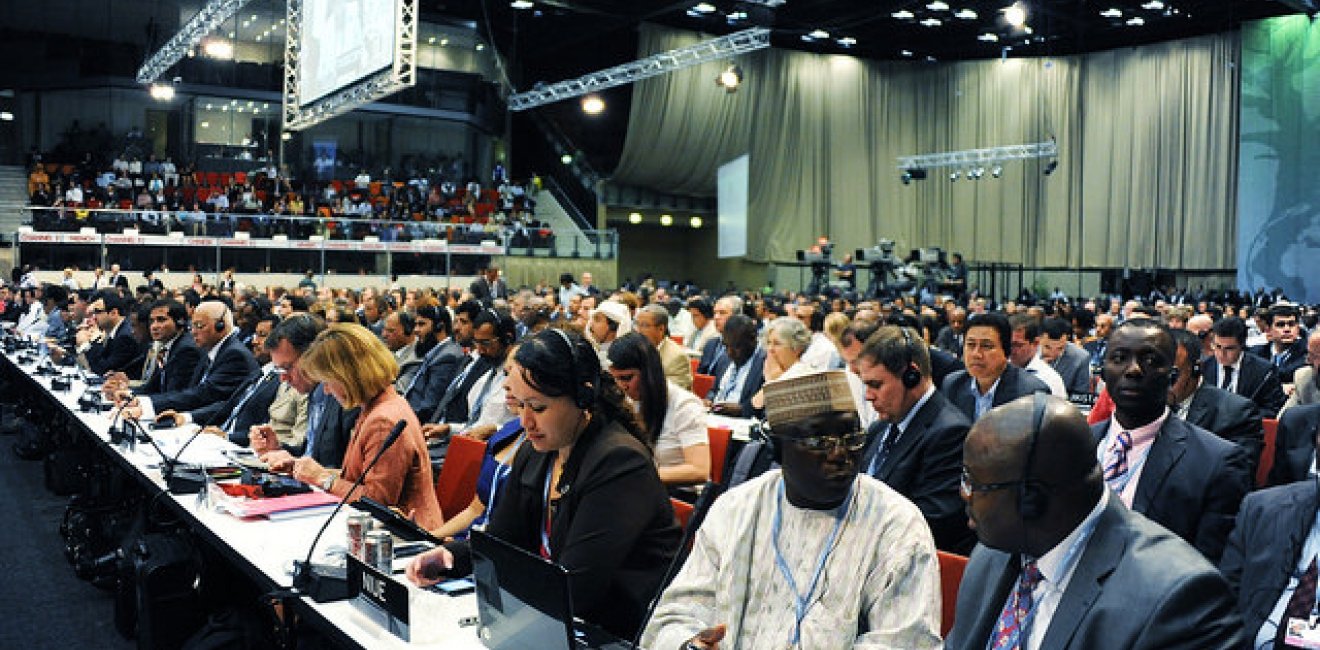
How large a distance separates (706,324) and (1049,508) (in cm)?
974

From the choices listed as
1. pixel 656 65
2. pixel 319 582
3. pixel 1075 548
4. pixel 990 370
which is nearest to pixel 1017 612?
pixel 1075 548

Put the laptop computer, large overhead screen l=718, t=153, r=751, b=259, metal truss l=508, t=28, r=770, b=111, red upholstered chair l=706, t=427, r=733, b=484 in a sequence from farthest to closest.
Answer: large overhead screen l=718, t=153, r=751, b=259
metal truss l=508, t=28, r=770, b=111
red upholstered chair l=706, t=427, r=733, b=484
the laptop computer

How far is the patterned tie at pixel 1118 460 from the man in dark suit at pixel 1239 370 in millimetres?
3736

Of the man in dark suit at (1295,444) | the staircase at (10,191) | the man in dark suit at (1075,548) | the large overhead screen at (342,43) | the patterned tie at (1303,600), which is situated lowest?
the patterned tie at (1303,600)

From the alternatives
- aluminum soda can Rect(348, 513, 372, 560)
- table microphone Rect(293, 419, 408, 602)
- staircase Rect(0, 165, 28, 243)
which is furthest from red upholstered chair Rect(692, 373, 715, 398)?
staircase Rect(0, 165, 28, 243)

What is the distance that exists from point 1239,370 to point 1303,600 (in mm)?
4819

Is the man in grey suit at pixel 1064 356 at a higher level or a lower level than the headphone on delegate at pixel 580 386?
lower

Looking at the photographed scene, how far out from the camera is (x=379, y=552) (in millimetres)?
2926

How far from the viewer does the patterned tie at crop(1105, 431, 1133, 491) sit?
3381mm

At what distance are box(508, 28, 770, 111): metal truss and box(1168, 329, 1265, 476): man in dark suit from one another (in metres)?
14.7

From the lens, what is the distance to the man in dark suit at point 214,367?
6.93 metres

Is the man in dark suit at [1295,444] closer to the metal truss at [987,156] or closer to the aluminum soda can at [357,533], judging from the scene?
the aluminum soda can at [357,533]

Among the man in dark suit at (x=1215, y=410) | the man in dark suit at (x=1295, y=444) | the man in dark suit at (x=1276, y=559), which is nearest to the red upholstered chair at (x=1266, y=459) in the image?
the man in dark suit at (x=1215, y=410)

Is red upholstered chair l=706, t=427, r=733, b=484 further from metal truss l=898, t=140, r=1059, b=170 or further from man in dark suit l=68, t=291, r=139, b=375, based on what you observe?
metal truss l=898, t=140, r=1059, b=170
